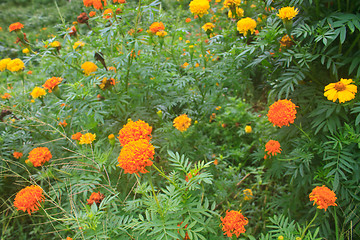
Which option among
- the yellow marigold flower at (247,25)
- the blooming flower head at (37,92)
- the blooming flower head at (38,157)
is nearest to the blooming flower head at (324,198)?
the yellow marigold flower at (247,25)

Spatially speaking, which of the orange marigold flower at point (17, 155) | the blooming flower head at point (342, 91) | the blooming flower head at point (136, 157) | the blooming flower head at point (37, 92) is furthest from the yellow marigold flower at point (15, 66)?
the blooming flower head at point (342, 91)

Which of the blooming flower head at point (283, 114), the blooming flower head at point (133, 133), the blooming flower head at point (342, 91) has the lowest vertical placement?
the blooming flower head at point (283, 114)

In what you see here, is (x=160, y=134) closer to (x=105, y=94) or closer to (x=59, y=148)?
(x=105, y=94)

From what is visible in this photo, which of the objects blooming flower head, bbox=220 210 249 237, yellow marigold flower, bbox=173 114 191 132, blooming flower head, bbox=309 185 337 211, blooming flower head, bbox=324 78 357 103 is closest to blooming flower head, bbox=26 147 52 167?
yellow marigold flower, bbox=173 114 191 132

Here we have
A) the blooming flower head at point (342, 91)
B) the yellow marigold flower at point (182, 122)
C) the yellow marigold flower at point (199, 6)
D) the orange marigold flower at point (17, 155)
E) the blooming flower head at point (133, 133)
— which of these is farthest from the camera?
the orange marigold flower at point (17, 155)

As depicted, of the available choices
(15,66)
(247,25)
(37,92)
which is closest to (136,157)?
(247,25)

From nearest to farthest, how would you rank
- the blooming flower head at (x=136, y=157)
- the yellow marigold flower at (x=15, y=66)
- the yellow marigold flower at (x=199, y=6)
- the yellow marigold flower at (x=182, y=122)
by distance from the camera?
the blooming flower head at (x=136, y=157) < the yellow marigold flower at (x=182, y=122) < the yellow marigold flower at (x=199, y=6) < the yellow marigold flower at (x=15, y=66)

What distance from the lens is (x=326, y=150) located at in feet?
4.54

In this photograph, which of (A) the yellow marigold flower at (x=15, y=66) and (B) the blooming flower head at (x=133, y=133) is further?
(A) the yellow marigold flower at (x=15, y=66)

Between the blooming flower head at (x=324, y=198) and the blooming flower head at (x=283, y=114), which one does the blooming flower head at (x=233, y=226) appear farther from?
the blooming flower head at (x=283, y=114)

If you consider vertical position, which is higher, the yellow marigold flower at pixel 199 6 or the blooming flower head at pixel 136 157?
the yellow marigold flower at pixel 199 6

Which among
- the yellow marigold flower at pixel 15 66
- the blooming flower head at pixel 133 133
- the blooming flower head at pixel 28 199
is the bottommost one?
the blooming flower head at pixel 28 199

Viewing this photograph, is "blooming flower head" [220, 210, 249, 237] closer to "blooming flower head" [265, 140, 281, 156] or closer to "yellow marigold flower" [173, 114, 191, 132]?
"blooming flower head" [265, 140, 281, 156]

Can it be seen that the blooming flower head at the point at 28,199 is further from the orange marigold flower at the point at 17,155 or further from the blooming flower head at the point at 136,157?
the orange marigold flower at the point at 17,155
